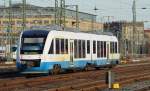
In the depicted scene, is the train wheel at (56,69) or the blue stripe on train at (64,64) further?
the train wheel at (56,69)

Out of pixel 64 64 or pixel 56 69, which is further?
pixel 64 64

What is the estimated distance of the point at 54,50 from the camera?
29531mm

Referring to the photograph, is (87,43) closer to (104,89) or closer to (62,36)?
(62,36)

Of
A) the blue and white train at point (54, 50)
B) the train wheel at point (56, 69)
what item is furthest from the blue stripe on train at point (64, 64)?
the train wheel at point (56, 69)

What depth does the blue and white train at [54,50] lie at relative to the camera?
28344mm

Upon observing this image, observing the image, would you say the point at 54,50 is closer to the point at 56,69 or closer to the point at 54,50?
the point at 54,50

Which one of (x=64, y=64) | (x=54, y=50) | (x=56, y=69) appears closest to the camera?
(x=54, y=50)

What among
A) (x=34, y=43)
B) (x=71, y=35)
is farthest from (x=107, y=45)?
(x=34, y=43)

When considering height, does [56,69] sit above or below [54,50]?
below

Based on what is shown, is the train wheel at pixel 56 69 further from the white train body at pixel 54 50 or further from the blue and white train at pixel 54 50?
the white train body at pixel 54 50

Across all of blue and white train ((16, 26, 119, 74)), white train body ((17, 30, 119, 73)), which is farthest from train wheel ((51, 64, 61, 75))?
white train body ((17, 30, 119, 73))

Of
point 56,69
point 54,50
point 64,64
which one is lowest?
point 56,69

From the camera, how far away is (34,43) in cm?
2861

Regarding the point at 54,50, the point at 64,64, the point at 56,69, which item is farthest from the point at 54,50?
the point at 64,64
